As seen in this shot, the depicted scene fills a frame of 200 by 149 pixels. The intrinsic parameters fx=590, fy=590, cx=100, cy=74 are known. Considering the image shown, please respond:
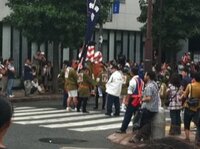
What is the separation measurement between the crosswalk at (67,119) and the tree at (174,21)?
17.4 metres

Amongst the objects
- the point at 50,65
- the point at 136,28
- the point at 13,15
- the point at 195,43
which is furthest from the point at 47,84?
the point at 195,43

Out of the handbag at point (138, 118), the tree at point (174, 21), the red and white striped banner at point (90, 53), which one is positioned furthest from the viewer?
the tree at point (174, 21)

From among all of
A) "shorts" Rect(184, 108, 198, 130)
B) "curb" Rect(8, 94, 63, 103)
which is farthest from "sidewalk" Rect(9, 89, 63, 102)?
"shorts" Rect(184, 108, 198, 130)

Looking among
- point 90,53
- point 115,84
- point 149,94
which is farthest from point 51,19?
point 149,94

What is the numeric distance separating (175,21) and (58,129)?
22.5m

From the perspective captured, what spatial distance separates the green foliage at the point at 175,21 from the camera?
37.4 meters

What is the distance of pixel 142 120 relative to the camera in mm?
13500

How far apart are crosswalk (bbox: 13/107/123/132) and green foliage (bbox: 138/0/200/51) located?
17384 millimetres

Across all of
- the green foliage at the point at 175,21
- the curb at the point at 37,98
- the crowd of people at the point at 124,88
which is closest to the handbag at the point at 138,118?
the crowd of people at the point at 124,88

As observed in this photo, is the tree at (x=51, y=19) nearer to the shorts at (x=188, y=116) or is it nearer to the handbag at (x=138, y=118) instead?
the handbag at (x=138, y=118)

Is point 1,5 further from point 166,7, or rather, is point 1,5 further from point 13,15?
point 166,7

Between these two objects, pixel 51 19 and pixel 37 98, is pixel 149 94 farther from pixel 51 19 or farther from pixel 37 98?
pixel 51 19

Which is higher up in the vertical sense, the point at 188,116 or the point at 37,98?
the point at 188,116

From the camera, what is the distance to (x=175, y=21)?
123ft
